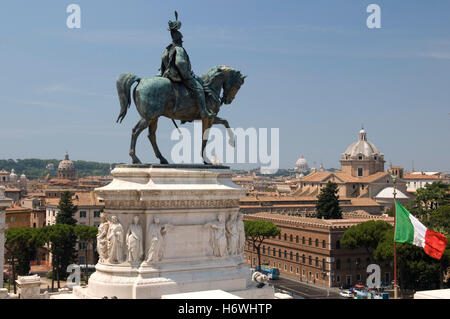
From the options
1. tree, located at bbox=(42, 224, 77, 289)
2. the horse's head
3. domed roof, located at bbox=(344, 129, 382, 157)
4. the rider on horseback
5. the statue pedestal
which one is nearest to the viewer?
the statue pedestal

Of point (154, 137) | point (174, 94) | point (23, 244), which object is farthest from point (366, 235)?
point (174, 94)

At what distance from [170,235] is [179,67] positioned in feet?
15.2

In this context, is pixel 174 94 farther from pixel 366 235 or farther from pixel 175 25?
pixel 366 235

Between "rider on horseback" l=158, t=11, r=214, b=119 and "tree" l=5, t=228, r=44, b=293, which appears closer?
"rider on horseback" l=158, t=11, r=214, b=119

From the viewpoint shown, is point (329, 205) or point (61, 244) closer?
point (61, 244)

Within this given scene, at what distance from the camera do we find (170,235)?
15.4m

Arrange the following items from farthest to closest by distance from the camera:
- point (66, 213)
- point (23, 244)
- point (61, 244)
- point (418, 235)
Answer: point (66, 213) < point (61, 244) < point (23, 244) < point (418, 235)

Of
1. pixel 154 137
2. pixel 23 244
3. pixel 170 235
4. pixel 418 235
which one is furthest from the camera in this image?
pixel 23 244

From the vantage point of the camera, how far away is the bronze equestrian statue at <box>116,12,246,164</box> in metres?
16.3

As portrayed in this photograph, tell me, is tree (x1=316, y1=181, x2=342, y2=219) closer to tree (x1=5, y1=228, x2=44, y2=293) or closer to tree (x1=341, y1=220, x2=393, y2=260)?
tree (x1=341, y1=220, x2=393, y2=260)

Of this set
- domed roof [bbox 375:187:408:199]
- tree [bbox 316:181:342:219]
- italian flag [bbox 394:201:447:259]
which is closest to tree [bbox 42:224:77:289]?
tree [bbox 316:181:342:219]

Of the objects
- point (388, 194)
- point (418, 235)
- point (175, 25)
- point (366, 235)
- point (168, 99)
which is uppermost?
point (175, 25)

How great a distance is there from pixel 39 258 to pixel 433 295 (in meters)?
72.6
